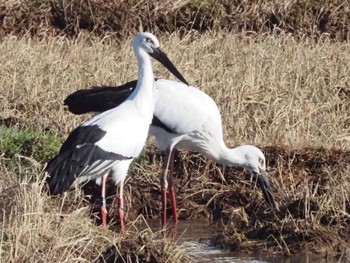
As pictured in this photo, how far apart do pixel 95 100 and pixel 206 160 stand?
113 centimetres

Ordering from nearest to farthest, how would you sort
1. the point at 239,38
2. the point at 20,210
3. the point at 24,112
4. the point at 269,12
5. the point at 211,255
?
1. the point at 20,210
2. the point at 211,255
3. the point at 24,112
4. the point at 239,38
5. the point at 269,12

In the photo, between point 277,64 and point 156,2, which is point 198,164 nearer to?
point 277,64

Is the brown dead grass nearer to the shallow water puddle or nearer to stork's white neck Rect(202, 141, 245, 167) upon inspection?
stork's white neck Rect(202, 141, 245, 167)

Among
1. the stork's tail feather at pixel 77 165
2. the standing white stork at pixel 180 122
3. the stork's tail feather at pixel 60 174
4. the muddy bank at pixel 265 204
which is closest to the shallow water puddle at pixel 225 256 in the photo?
the muddy bank at pixel 265 204

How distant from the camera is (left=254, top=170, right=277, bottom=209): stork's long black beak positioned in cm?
818

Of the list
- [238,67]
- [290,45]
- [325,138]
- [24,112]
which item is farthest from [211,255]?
[290,45]

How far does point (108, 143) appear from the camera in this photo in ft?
25.4

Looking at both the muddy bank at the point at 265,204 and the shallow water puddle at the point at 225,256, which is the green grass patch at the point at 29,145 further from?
the shallow water puddle at the point at 225,256

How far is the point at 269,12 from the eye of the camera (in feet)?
51.1

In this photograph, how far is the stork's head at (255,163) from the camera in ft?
28.1

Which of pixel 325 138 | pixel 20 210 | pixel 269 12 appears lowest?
pixel 269 12

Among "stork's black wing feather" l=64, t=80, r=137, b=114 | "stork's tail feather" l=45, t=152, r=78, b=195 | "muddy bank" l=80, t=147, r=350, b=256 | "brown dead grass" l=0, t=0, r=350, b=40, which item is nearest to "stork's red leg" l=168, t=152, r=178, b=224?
"muddy bank" l=80, t=147, r=350, b=256

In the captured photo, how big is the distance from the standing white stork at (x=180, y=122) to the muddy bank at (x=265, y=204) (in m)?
0.19

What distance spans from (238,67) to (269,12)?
424 centimetres
